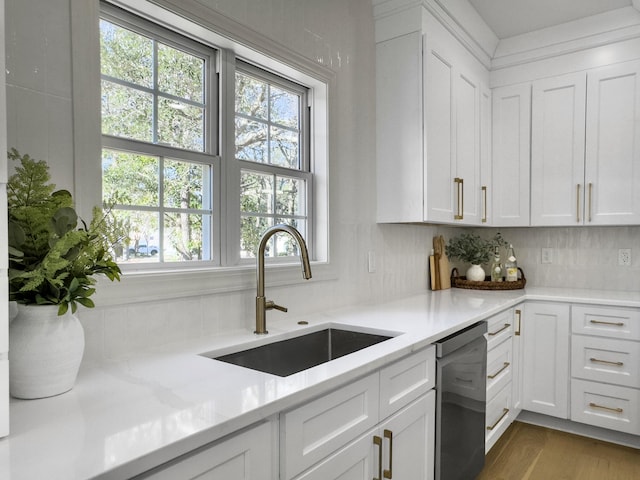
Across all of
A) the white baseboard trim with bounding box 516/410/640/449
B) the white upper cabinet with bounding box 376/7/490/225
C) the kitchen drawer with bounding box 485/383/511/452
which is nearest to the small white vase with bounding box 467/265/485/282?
the white upper cabinet with bounding box 376/7/490/225

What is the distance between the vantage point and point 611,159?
2895mm

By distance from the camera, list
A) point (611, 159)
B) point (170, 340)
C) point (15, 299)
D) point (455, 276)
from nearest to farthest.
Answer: point (15, 299) → point (170, 340) → point (611, 159) → point (455, 276)

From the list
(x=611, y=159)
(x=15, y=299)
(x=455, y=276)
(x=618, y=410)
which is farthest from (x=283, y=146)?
(x=618, y=410)

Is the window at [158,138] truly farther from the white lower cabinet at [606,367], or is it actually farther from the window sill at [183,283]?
the white lower cabinet at [606,367]

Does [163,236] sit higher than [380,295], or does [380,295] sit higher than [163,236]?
[163,236]

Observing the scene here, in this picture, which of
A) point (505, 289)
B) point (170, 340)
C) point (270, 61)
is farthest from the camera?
point (505, 289)

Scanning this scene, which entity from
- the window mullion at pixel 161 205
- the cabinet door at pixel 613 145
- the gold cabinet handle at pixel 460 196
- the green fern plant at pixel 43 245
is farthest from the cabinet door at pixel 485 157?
the green fern plant at pixel 43 245

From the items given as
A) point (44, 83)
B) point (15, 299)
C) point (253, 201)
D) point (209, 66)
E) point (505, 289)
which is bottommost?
point (505, 289)

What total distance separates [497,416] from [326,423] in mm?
1703

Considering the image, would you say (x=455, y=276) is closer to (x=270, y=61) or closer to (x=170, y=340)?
(x=270, y=61)

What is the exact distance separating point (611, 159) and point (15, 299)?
3222 millimetres

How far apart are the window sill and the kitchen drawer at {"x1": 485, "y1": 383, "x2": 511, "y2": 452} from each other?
1292 millimetres

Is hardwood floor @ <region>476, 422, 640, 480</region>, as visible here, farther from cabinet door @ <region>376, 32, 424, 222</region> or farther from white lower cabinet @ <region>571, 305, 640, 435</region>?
cabinet door @ <region>376, 32, 424, 222</region>

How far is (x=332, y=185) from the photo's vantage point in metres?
2.20
